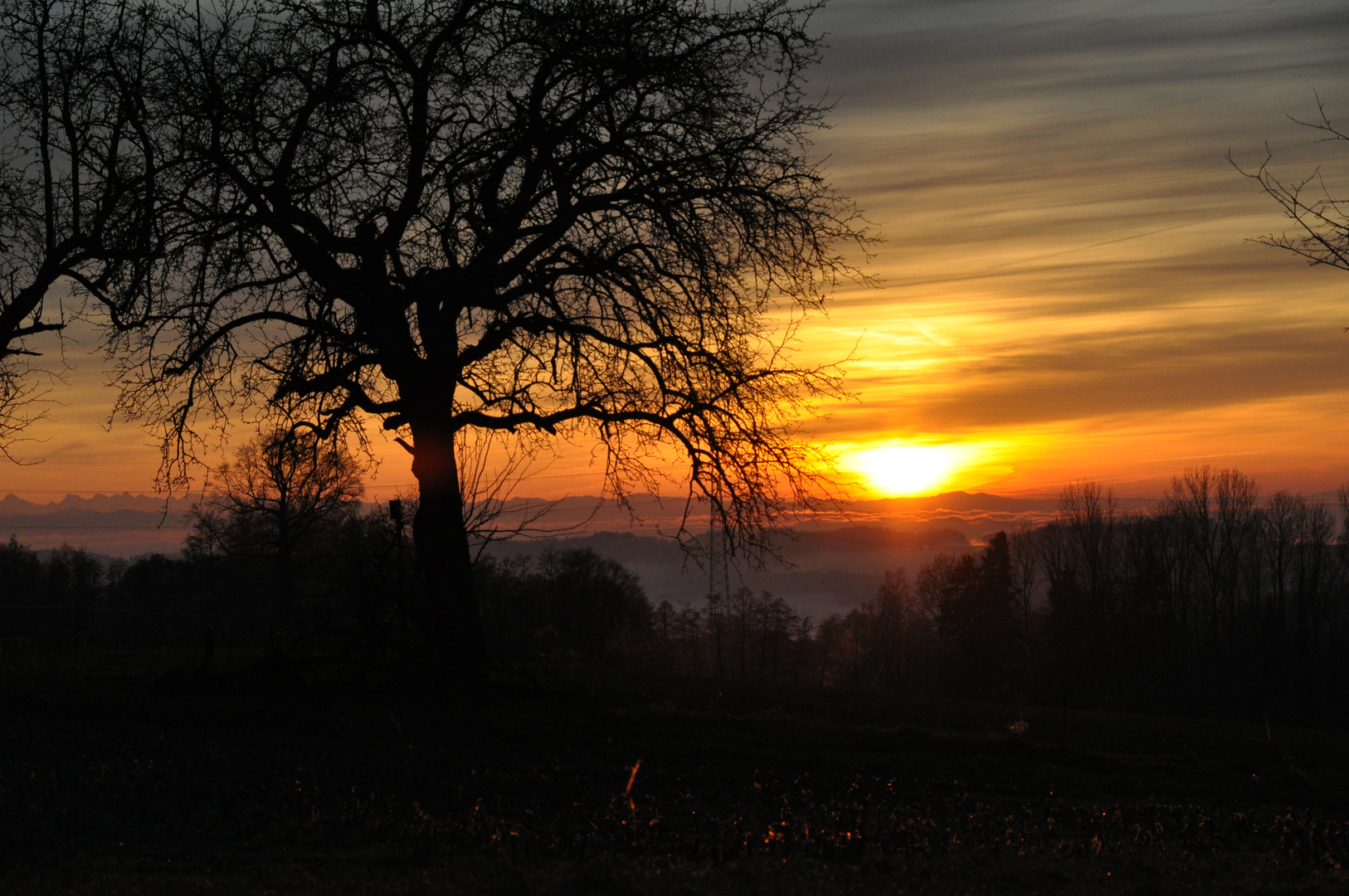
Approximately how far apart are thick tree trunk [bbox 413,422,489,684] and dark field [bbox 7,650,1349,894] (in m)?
0.83

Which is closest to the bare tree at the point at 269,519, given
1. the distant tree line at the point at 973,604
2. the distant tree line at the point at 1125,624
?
the distant tree line at the point at 973,604

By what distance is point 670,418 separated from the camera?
12.8 meters

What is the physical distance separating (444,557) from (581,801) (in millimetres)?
6229

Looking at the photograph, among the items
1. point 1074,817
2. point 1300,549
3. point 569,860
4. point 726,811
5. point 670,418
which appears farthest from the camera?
point 1300,549

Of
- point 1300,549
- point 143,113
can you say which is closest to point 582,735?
point 143,113

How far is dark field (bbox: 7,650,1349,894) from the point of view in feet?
18.1

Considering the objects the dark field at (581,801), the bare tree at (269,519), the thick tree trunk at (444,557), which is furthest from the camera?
the bare tree at (269,519)

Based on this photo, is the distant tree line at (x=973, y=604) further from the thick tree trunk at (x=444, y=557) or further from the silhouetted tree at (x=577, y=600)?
the thick tree trunk at (x=444, y=557)

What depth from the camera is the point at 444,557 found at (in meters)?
13.4

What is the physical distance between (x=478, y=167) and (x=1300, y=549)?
8684cm

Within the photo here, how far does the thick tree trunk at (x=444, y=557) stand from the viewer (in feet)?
43.9

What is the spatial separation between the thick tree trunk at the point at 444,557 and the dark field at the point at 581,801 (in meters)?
0.83

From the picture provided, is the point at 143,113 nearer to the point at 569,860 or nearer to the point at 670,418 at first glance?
the point at 670,418

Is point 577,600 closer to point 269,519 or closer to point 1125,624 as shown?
point 269,519
